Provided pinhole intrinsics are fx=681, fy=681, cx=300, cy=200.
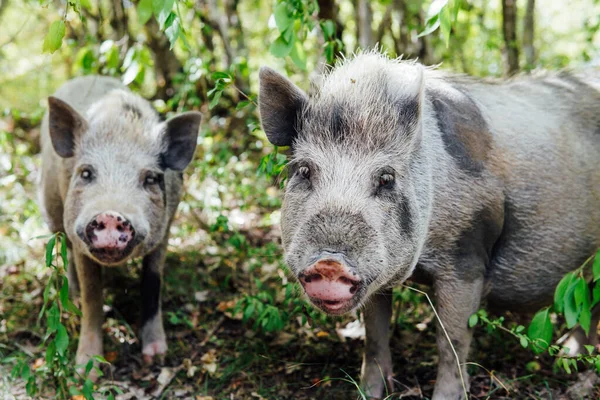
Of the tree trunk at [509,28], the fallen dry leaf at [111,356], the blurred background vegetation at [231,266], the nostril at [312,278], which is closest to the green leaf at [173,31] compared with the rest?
the blurred background vegetation at [231,266]

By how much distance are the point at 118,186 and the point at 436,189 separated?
7.55 feet

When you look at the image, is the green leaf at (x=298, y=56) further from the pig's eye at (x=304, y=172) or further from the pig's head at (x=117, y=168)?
the pig's head at (x=117, y=168)

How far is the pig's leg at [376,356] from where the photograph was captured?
4219 millimetres

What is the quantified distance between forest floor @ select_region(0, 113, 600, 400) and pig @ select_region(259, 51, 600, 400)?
0.46 m

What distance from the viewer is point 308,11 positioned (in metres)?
4.49

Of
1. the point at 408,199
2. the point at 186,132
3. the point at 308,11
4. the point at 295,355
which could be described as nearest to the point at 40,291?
the point at 186,132

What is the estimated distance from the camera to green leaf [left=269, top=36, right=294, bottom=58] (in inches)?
152

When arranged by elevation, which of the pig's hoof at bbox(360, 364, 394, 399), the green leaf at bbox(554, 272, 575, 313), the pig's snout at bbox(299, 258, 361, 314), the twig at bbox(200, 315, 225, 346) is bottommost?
the twig at bbox(200, 315, 225, 346)

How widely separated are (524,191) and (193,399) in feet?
8.11

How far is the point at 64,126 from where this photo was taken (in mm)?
5043

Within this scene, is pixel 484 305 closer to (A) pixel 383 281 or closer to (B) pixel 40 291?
(A) pixel 383 281

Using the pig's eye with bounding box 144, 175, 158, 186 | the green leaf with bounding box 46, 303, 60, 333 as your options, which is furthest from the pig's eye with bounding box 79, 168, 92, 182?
the green leaf with bounding box 46, 303, 60, 333

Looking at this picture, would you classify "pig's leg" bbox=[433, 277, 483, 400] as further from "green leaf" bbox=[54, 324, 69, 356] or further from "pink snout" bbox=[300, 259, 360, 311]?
"green leaf" bbox=[54, 324, 69, 356]

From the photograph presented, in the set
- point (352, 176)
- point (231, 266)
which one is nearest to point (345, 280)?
point (352, 176)
